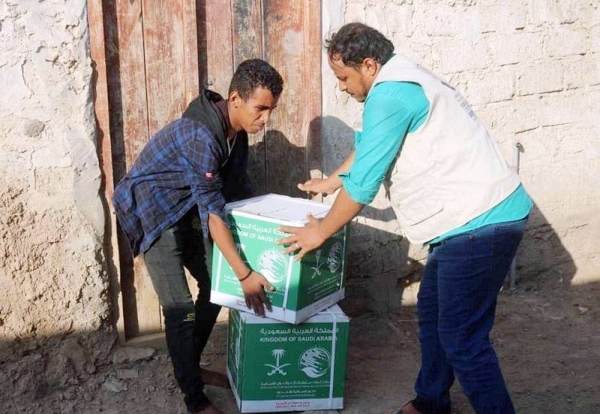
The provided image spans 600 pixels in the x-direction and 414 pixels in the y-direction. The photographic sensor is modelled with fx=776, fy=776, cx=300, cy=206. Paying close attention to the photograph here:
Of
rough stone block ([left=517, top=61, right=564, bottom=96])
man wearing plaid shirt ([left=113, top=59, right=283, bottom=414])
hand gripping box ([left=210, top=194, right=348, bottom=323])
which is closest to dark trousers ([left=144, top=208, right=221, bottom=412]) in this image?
man wearing plaid shirt ([left=113, top=59, right=283, bottom=414])

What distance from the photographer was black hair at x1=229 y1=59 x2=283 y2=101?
10.2ft

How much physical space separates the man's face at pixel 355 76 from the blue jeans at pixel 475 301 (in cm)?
66

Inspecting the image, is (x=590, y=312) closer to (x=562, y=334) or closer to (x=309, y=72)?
(x=562, y=334)

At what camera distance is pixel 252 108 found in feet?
10.3

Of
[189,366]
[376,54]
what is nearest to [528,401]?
[189,366]

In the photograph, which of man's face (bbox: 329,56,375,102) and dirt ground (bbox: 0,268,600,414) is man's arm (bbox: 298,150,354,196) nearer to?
man's face (bbox: 329,56,375,102)

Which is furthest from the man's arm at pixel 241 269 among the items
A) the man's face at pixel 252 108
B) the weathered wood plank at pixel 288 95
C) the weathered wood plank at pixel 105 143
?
the weathered wood plank at pixel 288 95

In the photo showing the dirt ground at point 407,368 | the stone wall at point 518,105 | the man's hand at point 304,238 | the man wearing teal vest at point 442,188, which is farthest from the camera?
the stone wall at point 518,105

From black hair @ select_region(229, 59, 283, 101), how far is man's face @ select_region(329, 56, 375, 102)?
1.04 ft

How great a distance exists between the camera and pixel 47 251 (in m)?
3.53

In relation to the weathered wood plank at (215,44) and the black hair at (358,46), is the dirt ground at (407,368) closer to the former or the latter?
the weathered wood plank at (215,44)

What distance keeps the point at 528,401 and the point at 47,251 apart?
2.35 meters

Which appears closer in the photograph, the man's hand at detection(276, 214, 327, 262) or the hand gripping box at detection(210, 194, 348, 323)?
the man's hand at detection(276, 214, 327, 262)

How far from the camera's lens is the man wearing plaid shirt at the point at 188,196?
309 centimetres
